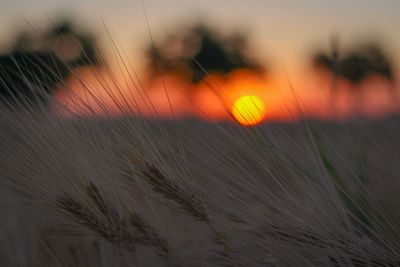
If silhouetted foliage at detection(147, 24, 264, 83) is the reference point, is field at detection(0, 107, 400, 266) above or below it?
below

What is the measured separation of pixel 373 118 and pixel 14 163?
3.14ft

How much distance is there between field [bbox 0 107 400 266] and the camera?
4.02 ft

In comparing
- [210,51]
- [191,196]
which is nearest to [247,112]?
[191,196]

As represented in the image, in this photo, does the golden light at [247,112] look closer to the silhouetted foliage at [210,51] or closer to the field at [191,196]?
the field at [191,196]

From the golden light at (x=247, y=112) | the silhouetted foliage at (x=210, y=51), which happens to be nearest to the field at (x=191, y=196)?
the golden light at (x=247, y=112)

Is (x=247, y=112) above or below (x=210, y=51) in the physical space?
below

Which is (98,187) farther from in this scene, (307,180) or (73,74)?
(307,180)

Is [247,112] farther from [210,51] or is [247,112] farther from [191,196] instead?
[210,51]

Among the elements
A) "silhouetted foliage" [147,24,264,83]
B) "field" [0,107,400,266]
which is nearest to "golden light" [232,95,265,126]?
"field" [0,107,400,266]

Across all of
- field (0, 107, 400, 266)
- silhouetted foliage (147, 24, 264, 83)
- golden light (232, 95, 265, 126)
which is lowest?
field (0, 107, 400, 266)

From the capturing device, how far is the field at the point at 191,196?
4.02 ft

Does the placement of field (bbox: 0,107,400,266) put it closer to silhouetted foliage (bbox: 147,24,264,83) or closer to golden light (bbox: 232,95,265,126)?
golden light (bbox: 232,95,265,126)

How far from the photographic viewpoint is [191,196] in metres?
1.24

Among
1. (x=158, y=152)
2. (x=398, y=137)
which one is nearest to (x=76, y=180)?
(x=158, y=152)
